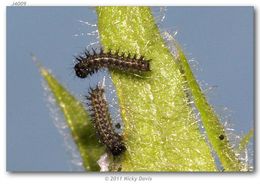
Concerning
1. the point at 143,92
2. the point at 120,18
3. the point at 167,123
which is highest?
the point at 120,18

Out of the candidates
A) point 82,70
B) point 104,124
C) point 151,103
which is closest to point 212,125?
point 151,103

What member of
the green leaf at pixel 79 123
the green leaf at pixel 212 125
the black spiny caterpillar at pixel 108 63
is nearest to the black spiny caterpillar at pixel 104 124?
the green leaf at pixel 79 123

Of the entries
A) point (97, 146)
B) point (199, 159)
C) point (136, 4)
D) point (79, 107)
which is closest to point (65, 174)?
point (97, 146)

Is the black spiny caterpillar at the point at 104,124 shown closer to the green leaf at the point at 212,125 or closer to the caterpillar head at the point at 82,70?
the caterpillar head at the point at 82,70

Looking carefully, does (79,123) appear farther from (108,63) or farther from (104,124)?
(108,63)

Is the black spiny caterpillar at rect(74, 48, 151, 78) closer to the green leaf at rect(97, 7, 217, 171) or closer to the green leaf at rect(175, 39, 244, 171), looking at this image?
the green leaf at rect(97, 7, 217, 171)

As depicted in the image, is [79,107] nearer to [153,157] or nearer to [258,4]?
[153,157]
